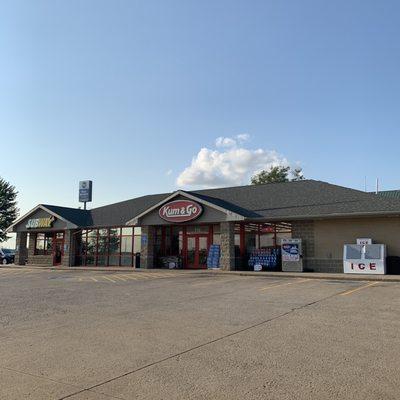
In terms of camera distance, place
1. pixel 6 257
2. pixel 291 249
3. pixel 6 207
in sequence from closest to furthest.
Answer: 1. pixel 291 249
2. pixel 6 257
3. pixel 6 207

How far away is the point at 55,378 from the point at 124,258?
2662 centimetres

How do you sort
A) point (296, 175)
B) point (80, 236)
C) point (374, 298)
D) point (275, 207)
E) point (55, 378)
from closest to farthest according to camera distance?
1. point (55, 378)
2. point (374, 298)
3. point (275, 207)
4. point (80, 236)
5. point (296, 175)

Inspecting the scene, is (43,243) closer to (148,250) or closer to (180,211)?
(148,250)

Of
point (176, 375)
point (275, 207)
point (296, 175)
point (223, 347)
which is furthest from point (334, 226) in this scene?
point (296, 175)

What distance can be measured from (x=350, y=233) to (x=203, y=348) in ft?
58.8

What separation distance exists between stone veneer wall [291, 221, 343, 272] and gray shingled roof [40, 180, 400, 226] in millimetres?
1032

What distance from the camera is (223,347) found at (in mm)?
7125

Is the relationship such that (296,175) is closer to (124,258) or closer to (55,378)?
(124,258)

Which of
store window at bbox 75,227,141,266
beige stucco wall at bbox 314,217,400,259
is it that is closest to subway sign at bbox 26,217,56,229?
store window at bbox 75,227,141,266

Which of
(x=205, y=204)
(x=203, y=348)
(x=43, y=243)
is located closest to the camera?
(x=203, y=348)

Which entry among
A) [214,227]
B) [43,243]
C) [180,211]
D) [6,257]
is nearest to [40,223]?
[43,243]

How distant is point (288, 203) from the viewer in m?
25.6

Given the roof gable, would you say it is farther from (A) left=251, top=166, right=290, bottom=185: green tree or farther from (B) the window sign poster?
(A) left=251, top=166, right=290, bottom=185: green tree

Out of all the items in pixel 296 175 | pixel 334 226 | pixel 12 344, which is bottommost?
pixel 12 344
